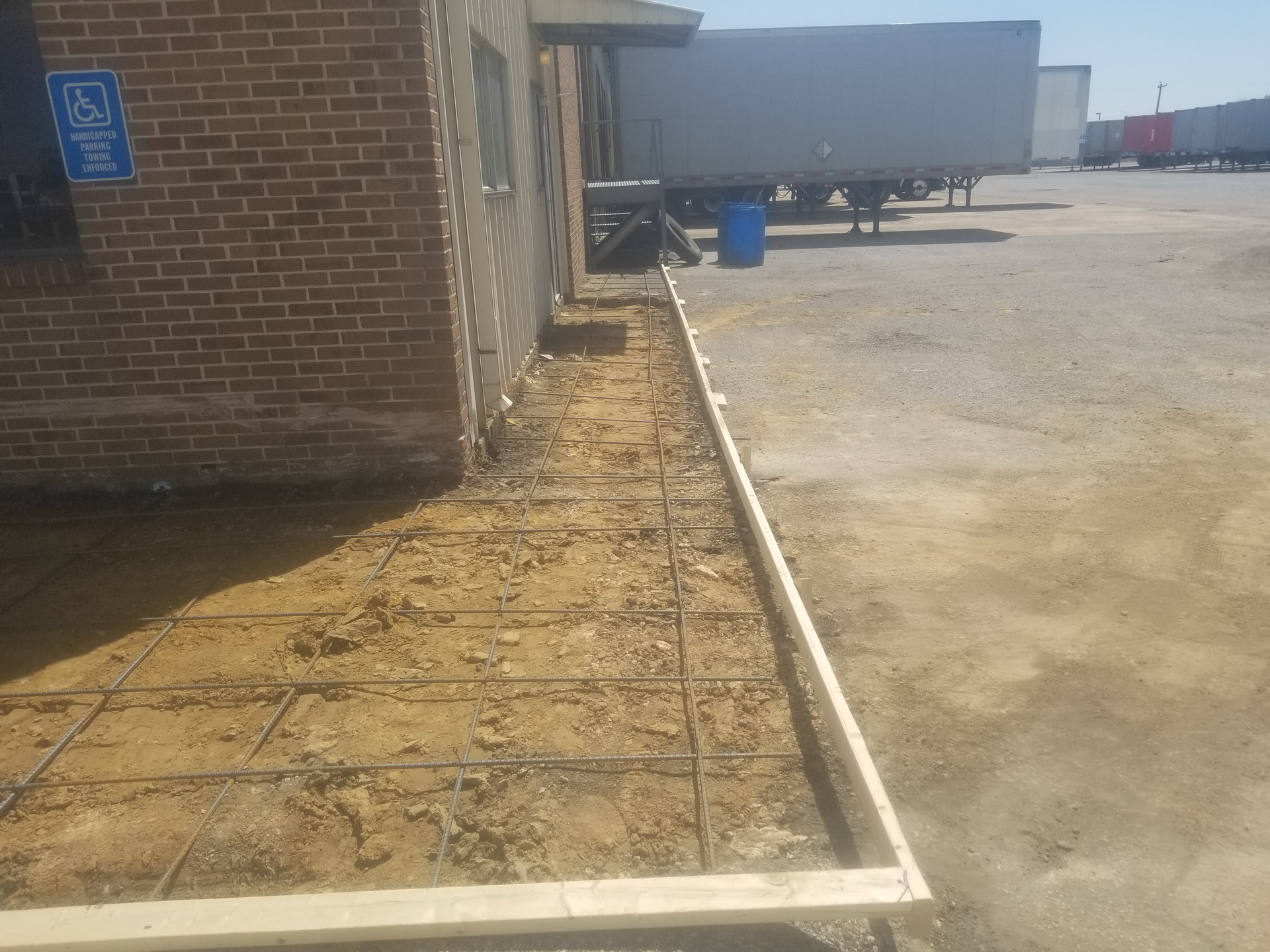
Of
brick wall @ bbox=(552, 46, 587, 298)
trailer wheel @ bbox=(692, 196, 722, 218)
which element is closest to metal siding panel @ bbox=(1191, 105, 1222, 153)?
trailer wheel @ bbox=(692, 196, 722, 218)

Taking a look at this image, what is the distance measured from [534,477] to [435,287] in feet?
4.08

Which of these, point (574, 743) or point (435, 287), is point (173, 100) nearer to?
point (435, 287)

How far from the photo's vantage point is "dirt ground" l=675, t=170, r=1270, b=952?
8.59 ft

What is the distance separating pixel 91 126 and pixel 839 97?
67.0 feet

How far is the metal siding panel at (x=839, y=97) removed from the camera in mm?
22031

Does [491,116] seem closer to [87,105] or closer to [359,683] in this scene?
[87,105]

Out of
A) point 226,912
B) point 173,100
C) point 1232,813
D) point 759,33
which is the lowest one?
point 1232,813

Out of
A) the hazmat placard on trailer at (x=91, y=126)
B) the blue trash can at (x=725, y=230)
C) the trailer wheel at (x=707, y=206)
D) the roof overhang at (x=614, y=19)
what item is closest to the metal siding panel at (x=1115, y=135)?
the trailer wheel at (x=707, y=206)

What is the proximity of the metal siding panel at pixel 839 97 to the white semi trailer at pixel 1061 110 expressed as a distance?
750 inches

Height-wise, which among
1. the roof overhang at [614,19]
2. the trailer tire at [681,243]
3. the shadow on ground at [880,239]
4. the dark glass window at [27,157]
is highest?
the roof overhang at [614,19]

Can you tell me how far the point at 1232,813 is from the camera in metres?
2.81

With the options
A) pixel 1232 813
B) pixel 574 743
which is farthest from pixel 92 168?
pixel 1232 813

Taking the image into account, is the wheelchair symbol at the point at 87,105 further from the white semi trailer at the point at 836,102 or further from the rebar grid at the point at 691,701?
the white semi trailer at the point at 836,102

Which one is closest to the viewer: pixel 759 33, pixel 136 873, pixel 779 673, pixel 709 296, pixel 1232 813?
pixel 136 873
